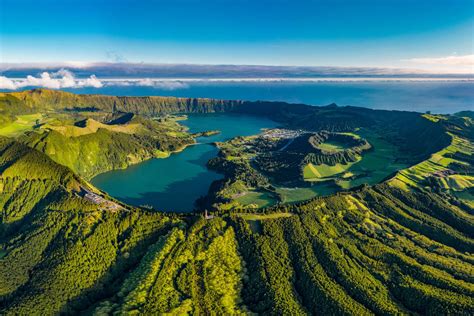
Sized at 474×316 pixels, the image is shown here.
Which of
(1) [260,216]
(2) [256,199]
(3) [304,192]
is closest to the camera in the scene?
(1) [260,216]

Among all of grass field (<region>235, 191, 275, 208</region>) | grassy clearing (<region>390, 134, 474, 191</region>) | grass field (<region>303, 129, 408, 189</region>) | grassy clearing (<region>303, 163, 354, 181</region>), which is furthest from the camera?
grassy clearing (<region>303, 163, 354, 181</region>)

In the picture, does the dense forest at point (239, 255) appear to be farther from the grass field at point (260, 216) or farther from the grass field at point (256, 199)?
the grass field at point (256, 199)

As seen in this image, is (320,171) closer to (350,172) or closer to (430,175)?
(350,172)

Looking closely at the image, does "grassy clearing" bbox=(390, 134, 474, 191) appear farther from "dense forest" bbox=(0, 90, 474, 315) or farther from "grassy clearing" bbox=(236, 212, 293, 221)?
"grassy clearing" bbox=(236, 212, 293, 221)

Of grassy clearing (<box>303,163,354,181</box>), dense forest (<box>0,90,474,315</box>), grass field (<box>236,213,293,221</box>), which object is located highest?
grass field (<box>236,213,293,221</box>)

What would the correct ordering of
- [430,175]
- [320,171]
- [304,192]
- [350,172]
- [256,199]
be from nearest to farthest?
[256,199] < [304,192] < [430,175] < [350,172] < [320,171]

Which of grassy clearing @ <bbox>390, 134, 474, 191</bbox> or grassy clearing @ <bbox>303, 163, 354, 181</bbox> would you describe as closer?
grassy clearing @ <bbox>390, 134, 474, 191</bbox>

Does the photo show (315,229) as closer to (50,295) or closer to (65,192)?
(50,295)

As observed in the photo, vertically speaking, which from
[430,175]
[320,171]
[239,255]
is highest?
[430,175]

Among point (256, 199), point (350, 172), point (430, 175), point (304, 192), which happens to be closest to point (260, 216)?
point (256, 199)

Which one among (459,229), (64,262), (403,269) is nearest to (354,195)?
(459,229)

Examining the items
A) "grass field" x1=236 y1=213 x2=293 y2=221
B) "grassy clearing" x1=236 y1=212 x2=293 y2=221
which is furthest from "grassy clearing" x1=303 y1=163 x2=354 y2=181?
"grass field" x1=236 y1=213 x2=293 y2=221
